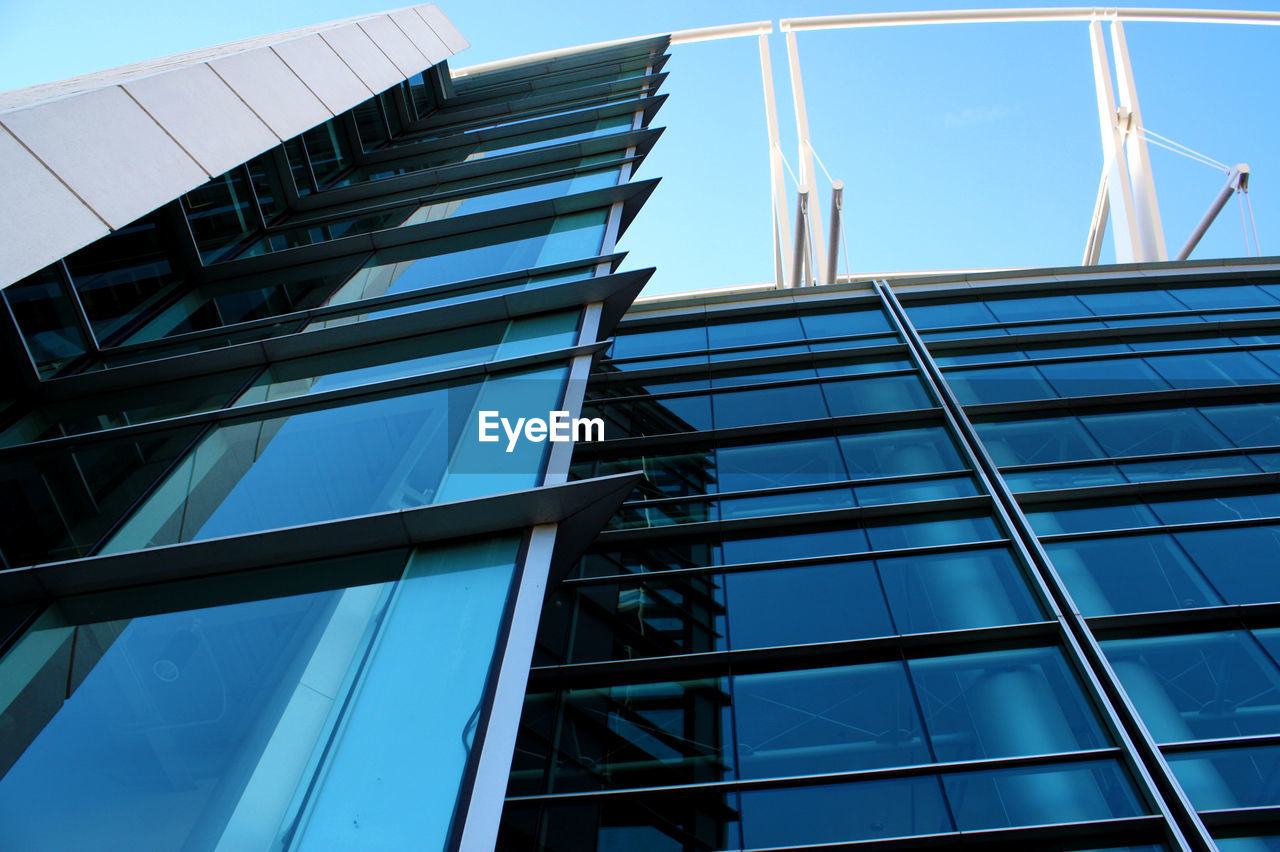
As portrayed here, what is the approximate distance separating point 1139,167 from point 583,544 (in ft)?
77.2

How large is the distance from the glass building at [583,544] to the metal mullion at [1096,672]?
2.1 inches

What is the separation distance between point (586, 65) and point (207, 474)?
22.0 metres

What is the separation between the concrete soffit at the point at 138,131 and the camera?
7641 millimetres

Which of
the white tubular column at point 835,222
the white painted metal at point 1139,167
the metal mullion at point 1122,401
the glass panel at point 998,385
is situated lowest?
the metal mullion at point 1122,401

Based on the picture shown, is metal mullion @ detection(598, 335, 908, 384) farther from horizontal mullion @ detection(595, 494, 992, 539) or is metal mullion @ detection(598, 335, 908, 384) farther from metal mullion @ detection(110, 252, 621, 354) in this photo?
metal mullion @ detection(110, 252, 621, 354)

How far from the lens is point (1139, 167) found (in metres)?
24.8

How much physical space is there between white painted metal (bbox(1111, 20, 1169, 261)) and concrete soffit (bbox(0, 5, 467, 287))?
19031 millimetres

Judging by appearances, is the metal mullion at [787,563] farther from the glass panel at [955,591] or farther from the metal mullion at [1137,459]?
the metal mullion at [1137,459]

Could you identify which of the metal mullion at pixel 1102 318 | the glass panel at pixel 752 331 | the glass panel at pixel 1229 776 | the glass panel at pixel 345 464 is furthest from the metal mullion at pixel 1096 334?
the glass panel at pixel 345 464

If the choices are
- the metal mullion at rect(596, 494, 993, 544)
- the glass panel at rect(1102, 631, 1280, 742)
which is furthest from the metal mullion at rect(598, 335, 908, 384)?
the glass panel at rect(1102, 631, 1280, 742)

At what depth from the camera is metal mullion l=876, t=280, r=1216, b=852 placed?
8.09 meters

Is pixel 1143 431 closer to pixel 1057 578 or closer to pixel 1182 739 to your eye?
pixel 1057 578

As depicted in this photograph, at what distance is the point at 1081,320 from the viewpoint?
17.3 metres

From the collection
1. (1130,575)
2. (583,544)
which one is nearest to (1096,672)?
(1130,575)
